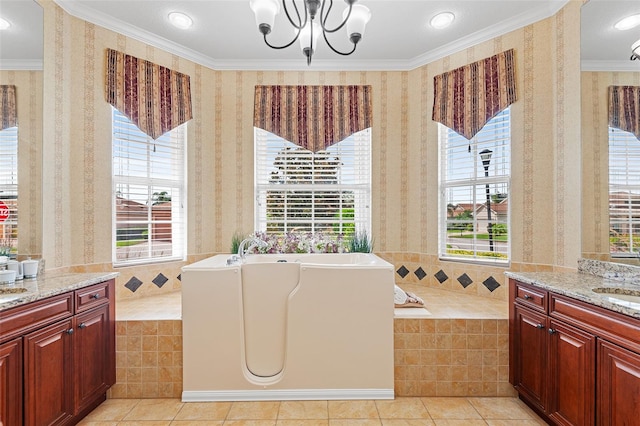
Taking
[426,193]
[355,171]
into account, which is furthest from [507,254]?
[355,171]

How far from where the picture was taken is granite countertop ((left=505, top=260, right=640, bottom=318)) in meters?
1.55

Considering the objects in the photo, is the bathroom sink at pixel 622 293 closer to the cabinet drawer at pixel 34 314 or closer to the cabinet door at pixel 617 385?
the cabinet door at pixel 617 385

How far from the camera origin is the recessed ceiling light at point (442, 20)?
2658 mm

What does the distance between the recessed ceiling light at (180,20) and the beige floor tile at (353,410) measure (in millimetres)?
3231

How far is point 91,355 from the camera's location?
1971mm

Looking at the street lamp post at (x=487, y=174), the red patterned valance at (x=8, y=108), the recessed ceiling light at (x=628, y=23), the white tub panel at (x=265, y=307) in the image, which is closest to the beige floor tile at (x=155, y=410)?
the white tub panel at (x=265, y=307)

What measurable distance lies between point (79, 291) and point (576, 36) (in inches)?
151

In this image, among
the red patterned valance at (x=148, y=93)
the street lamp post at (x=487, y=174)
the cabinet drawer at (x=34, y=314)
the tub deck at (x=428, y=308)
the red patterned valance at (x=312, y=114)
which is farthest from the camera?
the red patterned valance at (x=312, y=114)

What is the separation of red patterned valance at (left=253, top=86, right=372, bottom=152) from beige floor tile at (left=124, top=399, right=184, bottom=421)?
251 cm

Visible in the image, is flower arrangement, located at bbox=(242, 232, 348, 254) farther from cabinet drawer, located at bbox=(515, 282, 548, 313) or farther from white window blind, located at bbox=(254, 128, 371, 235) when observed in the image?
cabinet drawer, located at bbox=(515, 282, 548, 313)

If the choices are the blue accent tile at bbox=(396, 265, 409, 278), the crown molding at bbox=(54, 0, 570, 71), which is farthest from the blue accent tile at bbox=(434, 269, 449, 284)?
the crown molding at bbox=(54, 0, 570, 71)

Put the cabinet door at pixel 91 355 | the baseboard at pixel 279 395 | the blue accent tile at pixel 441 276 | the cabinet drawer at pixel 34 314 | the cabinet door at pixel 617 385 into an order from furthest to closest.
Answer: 1. the blue accent tile at pixel 441 276
2. the baseboard at pixel 279 395
3. the cabinet door at pixel 91 355
4. the cabinet drawer at pixel 34 314
5. the cabinet door at pixel 617 385

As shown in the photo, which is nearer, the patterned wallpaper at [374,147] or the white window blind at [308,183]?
the patterned wallpaper at [374,147]

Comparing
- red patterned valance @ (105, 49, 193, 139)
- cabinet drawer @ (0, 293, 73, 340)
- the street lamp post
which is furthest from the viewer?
the street lamp post
